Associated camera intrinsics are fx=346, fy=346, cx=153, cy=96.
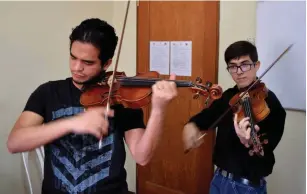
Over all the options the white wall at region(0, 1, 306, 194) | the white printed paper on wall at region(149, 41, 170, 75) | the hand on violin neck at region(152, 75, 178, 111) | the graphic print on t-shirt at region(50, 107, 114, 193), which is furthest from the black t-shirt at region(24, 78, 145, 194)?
the white printed paper on wall at region(149, 41, 170, 75)

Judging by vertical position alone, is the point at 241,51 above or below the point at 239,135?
above

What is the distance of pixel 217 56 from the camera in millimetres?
2346

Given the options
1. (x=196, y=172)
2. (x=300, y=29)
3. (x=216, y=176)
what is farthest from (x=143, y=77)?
(x=196, y=172)

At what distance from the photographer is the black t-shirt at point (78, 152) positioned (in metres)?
1.16

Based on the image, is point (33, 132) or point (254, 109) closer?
point (33, 132)

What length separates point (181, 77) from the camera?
8.41ft

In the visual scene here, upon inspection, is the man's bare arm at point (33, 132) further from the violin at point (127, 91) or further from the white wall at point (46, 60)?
the white wall at point (46, 60)

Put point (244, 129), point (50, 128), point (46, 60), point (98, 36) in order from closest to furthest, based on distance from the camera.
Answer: point (50, 128), point (98, 36), point (244, 129), point (46, 60)

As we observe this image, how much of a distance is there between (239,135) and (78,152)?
2.18 feet

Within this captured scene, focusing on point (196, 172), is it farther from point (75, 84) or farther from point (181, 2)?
point (75, 84)

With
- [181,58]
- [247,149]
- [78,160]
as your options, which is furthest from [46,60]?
[247,149]

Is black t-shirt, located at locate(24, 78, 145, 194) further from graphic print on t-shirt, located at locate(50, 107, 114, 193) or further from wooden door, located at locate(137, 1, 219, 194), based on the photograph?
wooden door, located at locate(137, 1, 219, 194)

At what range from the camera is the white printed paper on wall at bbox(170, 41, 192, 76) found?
2.50 metres

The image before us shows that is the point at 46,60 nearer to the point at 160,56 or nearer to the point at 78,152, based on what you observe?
the point at 160,56
